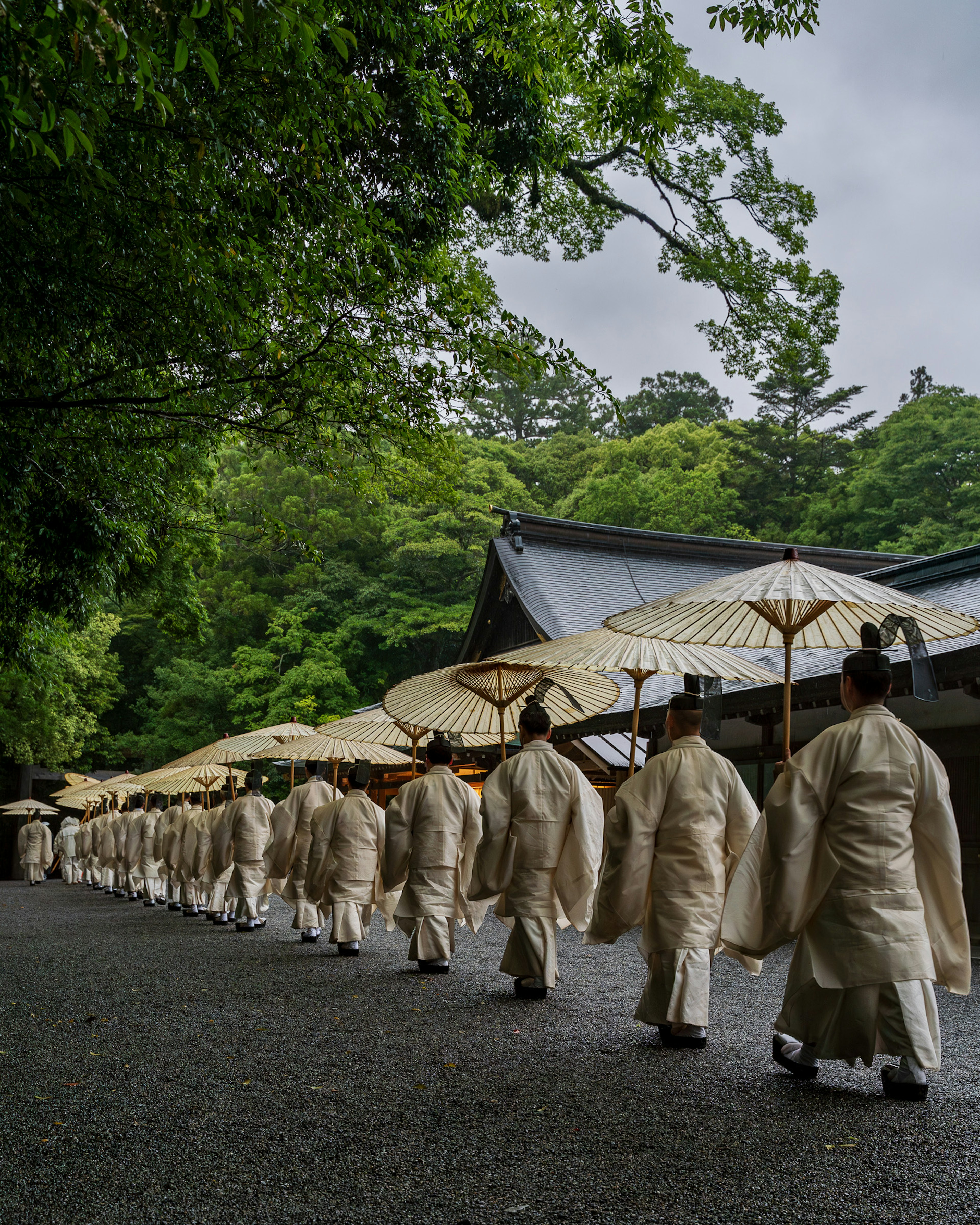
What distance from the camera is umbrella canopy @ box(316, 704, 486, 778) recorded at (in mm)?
9062

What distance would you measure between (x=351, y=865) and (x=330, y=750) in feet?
6.52

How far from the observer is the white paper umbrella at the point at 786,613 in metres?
4.29

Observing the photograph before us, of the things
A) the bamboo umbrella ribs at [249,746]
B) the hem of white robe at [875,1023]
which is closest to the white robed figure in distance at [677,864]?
the hem of white robe at [875,1023]

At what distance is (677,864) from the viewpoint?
4.66m

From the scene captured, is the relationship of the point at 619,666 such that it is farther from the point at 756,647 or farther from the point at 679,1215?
the point at 679,1215

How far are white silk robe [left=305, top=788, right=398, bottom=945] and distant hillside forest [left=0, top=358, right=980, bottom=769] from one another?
43.7ft

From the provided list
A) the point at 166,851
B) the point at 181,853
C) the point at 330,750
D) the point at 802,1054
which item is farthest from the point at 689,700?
the point at 166,851

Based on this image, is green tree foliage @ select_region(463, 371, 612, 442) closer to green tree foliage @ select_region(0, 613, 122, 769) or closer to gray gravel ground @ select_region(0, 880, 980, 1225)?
green tree foliage @ select_region(0, 613, 122, 769)

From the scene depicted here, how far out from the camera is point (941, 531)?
24125 millimetres

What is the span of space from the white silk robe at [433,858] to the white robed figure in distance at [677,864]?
2.32m

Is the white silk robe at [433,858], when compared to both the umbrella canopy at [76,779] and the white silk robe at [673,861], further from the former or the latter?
the umbrella canopy at [76,779]

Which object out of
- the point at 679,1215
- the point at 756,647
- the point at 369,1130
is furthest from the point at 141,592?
the point at 679,1215

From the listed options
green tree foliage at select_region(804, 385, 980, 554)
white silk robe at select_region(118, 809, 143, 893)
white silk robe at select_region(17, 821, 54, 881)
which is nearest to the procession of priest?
white silk robe at select_region(118, 809, 143, 893)

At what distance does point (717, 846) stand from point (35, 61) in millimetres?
4098
